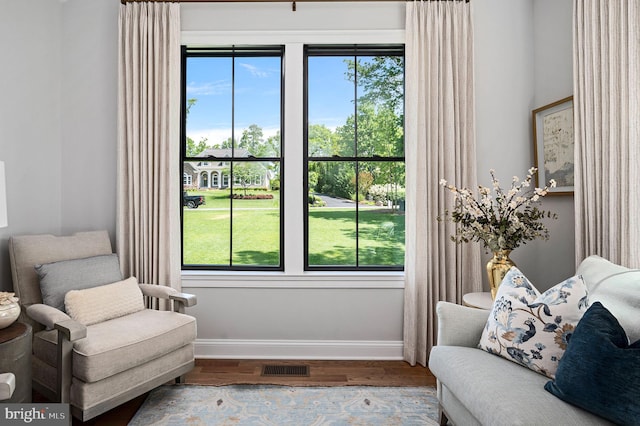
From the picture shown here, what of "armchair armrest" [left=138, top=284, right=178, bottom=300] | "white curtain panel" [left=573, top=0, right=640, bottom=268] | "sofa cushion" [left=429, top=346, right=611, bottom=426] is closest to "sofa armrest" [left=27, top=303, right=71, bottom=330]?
"armchair armrest" [left=138, top=284, right=178, bottom=300]

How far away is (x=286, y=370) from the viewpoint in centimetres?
270

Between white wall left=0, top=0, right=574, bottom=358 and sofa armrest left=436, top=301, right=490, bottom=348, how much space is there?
36.6 inches

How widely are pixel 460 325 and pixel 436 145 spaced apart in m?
1.40

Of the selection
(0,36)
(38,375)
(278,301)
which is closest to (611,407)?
(278,301)

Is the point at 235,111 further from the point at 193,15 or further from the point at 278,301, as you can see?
the point at 278,301

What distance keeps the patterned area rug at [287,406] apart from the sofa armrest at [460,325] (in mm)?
524

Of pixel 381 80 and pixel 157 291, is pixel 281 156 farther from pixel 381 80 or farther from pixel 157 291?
pixel 157 291

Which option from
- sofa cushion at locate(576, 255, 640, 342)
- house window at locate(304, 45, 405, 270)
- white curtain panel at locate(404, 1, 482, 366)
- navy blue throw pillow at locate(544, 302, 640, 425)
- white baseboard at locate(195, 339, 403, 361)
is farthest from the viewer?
house window at locate(304, 45, 405, 270)

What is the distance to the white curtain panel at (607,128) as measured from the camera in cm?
195

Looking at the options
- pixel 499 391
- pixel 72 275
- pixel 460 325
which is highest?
pixel 72 275

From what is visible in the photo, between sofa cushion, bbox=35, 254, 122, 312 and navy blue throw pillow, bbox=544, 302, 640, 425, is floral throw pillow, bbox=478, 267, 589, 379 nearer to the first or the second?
navy blue throw pillow, bbox=544, 302, 640, 425

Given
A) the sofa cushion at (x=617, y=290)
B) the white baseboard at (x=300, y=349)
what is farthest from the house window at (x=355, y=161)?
the sofa cushion at (x=617, y=290)

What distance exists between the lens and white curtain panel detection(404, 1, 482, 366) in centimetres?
278

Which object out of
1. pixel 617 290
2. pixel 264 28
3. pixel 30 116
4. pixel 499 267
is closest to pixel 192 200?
pixel 30 116
